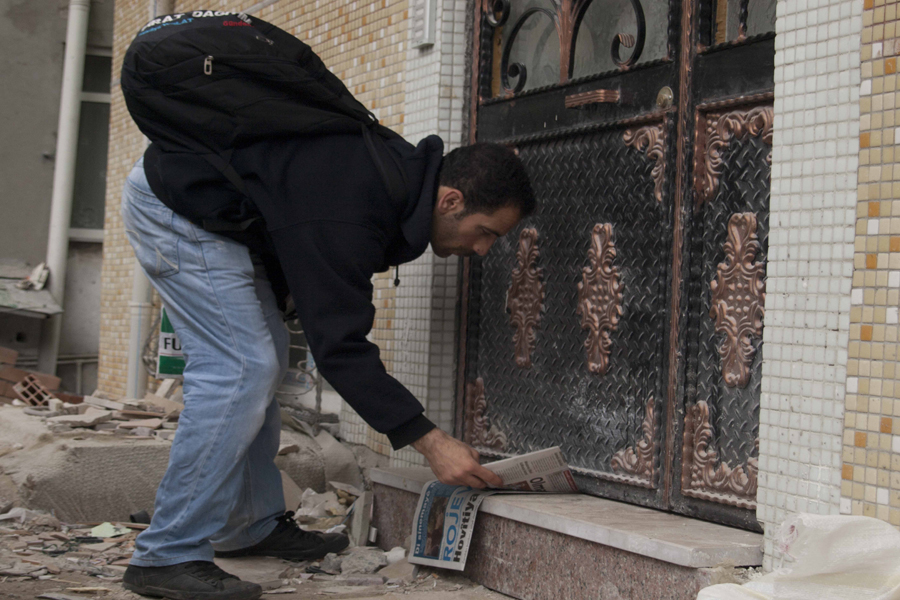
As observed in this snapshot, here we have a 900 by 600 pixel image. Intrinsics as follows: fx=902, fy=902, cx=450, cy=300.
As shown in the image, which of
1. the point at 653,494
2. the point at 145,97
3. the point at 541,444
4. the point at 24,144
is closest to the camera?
the point at 145,97

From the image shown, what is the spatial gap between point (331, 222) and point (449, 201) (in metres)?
0.42

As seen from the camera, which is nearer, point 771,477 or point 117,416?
point 771,477

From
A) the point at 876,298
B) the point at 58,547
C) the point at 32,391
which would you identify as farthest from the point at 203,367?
the point at 32,391

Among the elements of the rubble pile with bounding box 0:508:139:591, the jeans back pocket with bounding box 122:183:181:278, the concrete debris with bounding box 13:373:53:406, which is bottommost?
the rubble pile with bounding box 0:508:139:591

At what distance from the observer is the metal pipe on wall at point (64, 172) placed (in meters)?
8.88

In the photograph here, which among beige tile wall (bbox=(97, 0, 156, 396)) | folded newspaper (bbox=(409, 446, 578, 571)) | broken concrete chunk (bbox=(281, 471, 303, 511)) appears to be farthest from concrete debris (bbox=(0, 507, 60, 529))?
beige tile wall (bbox=(97, 0, 156, 396))

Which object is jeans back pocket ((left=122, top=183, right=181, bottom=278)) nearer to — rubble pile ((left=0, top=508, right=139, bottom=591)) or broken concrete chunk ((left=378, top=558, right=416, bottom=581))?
rubble pile ((left=0, top=508, right=139, bottom=591))

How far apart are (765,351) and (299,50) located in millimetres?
1683

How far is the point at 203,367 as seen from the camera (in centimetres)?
281

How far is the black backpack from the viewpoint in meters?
2.74

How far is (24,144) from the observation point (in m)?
9.17

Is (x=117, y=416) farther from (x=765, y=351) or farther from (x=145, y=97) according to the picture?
(x=765, y=351)

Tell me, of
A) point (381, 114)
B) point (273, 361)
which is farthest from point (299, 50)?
point (381, 114)

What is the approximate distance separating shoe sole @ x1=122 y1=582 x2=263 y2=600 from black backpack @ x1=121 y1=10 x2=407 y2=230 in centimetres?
110
